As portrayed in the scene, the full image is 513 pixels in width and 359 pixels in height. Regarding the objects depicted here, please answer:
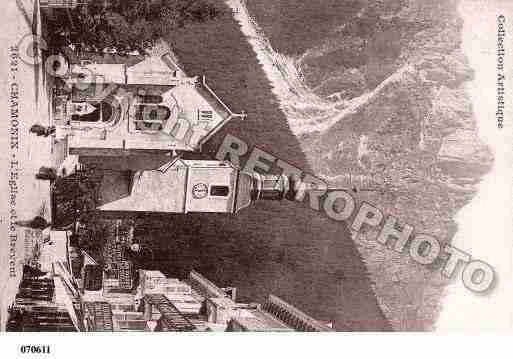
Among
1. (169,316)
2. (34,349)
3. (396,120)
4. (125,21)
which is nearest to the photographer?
(34,349)

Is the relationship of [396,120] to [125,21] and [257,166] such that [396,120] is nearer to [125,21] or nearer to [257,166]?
[257,166]

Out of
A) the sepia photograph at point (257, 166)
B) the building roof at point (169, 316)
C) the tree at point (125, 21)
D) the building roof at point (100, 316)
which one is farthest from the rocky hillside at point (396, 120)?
the building roof at point (100, 316)

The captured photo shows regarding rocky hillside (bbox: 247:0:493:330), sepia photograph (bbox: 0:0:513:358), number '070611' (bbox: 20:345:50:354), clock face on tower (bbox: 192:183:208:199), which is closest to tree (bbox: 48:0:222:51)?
sepia photograph (bbox: 0:0:513:358)

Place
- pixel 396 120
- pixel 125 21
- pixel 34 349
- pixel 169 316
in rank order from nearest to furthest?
pixel 34 349 < pixel 169 316 < pixel 125 21 < pixel 396 120

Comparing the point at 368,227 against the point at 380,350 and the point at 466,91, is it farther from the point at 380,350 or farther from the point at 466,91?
the point at 466,91

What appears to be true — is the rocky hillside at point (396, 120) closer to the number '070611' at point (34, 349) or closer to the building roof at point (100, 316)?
the building roof at point (100, 316)

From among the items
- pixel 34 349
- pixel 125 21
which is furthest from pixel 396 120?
pixel 34 349

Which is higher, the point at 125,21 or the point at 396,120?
the point at 125,21
